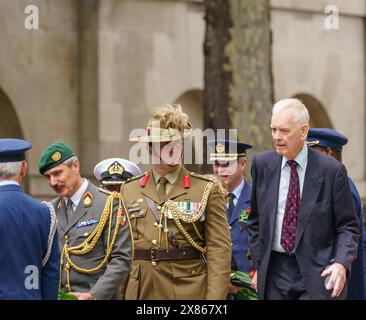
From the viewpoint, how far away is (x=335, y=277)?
802cm

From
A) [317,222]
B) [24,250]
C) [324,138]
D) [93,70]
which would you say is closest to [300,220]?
[317,222]

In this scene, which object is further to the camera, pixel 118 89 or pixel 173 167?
pixel 118 89

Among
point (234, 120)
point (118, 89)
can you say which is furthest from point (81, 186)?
point (118, 89)

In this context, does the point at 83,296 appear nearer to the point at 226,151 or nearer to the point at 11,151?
the point at 11,151

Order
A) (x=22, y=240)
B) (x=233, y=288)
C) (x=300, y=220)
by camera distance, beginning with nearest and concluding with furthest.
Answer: (x=22, y=240) → (x=300, y=220) → (x=233, y=288)

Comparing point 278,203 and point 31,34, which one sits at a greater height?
point 31,34

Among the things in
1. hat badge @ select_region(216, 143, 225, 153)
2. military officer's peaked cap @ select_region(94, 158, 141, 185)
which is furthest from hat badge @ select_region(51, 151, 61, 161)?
hat badge @ select_region(216, 143, 225, 153)

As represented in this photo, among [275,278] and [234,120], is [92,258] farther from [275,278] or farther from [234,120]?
[234,120]

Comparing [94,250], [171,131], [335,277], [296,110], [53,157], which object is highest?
[296,110]

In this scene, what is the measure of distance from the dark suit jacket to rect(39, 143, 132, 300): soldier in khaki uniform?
841mm

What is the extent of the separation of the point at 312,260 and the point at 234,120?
687 centimetres

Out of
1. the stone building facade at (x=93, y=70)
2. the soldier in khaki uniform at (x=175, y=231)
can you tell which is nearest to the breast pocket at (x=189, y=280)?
the soldier in khaki uniform at (x=175, y=231)

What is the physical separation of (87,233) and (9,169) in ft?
2.96

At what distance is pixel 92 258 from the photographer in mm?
8414
